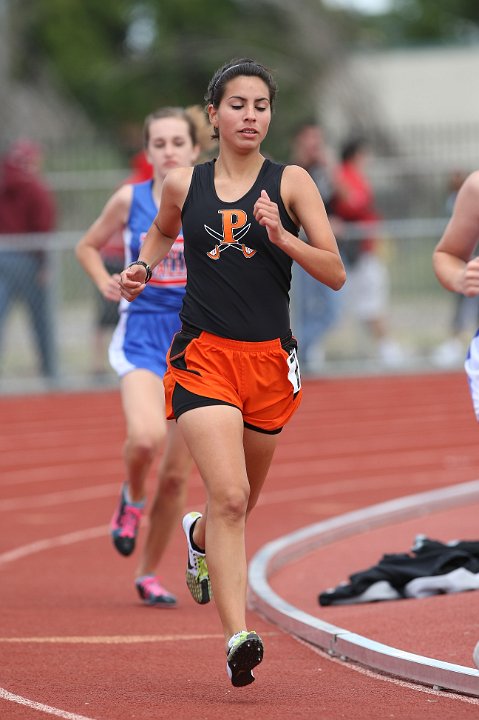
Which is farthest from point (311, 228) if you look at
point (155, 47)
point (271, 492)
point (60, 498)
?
point (155, 47)

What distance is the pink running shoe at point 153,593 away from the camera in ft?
25.6

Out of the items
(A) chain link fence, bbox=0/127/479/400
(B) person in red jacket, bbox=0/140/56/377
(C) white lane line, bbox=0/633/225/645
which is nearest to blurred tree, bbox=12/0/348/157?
(A) chain link fence, bbox=0/127/479/400

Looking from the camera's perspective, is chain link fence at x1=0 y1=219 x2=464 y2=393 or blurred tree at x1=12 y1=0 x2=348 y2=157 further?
blurred tree at x1=12 y1=0 x2=348 y2=157

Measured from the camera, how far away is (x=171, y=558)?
30.5ft

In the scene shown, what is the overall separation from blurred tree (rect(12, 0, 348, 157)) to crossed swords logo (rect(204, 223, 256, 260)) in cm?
3041

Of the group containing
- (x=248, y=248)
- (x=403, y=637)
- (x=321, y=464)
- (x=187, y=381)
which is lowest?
(x=321, y=464)

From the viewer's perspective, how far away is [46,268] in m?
16.9

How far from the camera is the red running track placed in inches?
221

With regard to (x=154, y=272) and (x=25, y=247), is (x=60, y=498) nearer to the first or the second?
(x=154, y=272)

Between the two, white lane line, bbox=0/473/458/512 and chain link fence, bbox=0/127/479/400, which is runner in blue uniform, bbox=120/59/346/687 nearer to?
white lane line, bbox=0/473/458/512

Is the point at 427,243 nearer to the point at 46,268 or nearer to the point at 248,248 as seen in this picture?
the point at 46,268

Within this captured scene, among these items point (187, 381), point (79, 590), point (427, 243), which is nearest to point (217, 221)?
point (187, 381)

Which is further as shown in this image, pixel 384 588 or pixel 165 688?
pixel 384 588

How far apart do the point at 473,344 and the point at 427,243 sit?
41.3ft
